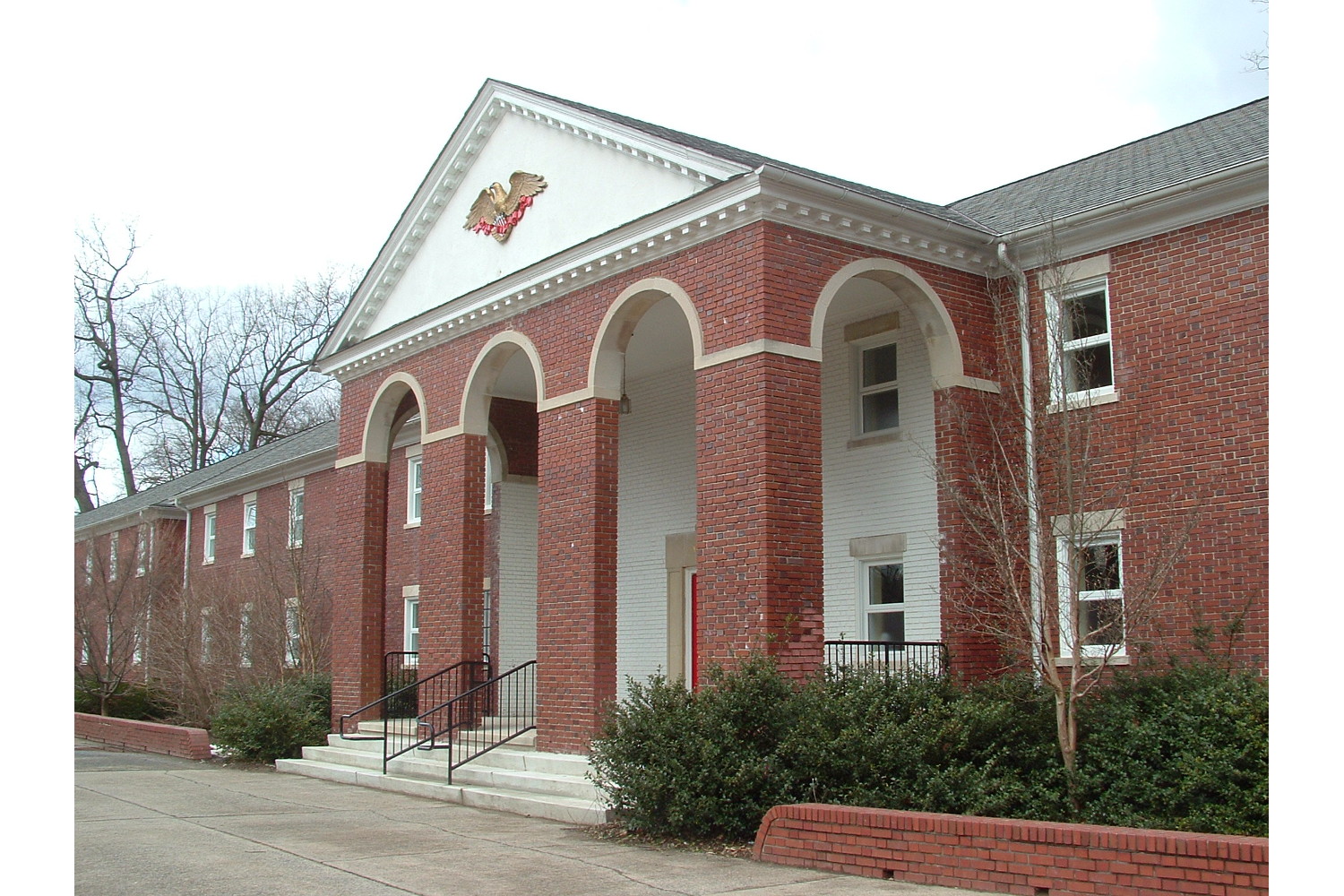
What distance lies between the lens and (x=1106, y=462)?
13945 millimetres

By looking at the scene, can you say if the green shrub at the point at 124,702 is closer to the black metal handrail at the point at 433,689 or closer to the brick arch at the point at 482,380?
the black metal handrail at the point at 433,689

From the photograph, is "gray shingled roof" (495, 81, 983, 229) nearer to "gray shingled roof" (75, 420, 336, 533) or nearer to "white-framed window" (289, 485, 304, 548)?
"gray shingled roof" (75, 420, 336, 533)

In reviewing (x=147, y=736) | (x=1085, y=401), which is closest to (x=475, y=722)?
(x=147, y=736)

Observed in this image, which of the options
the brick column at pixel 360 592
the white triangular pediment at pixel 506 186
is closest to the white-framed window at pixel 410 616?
the brick column at pixel 360 592

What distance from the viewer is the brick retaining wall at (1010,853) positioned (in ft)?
26.7

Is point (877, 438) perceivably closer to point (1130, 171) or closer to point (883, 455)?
point (883, 455)

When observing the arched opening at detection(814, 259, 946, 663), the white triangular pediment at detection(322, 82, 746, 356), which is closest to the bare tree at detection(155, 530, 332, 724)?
the white triangular pediment at detection(322, 82, 746, 356)

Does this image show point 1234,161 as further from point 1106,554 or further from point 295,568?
point 295,568

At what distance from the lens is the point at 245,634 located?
25.7 meters

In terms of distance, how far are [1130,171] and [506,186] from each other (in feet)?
27.7

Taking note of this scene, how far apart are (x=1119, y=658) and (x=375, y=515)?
11930 mm

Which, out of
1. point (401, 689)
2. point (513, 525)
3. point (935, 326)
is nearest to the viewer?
point (935, 326)

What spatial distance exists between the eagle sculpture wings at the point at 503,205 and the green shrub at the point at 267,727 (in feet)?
27.2

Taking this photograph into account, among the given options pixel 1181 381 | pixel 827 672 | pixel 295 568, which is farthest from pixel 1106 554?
pixel 295 568
